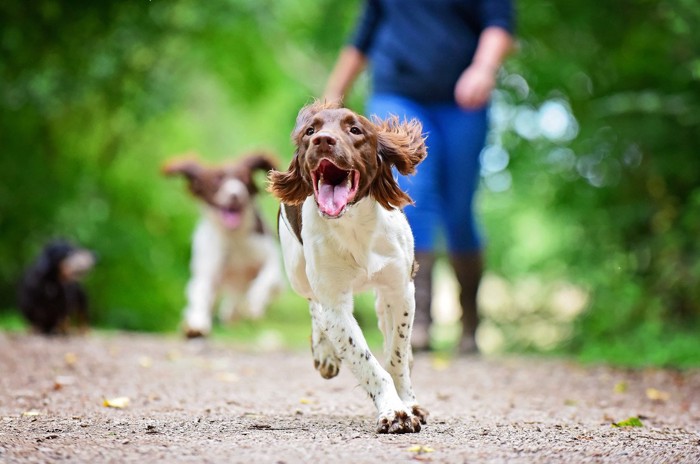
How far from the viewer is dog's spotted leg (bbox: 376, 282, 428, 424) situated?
12.6 ft

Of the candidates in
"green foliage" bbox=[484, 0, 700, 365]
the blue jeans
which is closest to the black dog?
the blue jeans

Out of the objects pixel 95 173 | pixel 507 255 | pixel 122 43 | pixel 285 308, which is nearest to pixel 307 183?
pixel 507 255

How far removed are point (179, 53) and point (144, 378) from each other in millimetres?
7850

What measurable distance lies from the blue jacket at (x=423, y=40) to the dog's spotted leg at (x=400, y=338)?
301cm

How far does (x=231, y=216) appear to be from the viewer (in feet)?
25.7

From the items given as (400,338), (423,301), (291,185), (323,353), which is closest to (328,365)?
(323,353)

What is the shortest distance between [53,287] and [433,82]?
151 inches

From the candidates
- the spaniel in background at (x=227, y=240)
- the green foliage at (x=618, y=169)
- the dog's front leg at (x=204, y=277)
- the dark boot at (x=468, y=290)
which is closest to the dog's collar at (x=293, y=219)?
the dark boot at (x=468, y=290)

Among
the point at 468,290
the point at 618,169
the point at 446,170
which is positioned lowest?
the point at 468,290

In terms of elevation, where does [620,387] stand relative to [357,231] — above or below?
below

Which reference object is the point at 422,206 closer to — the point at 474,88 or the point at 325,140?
the point at 474,88

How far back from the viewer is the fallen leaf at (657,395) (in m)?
5.20

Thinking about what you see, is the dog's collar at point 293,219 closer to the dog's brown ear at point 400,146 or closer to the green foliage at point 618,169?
the dog's brown ear at point 400,146

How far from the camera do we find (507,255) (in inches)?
420
